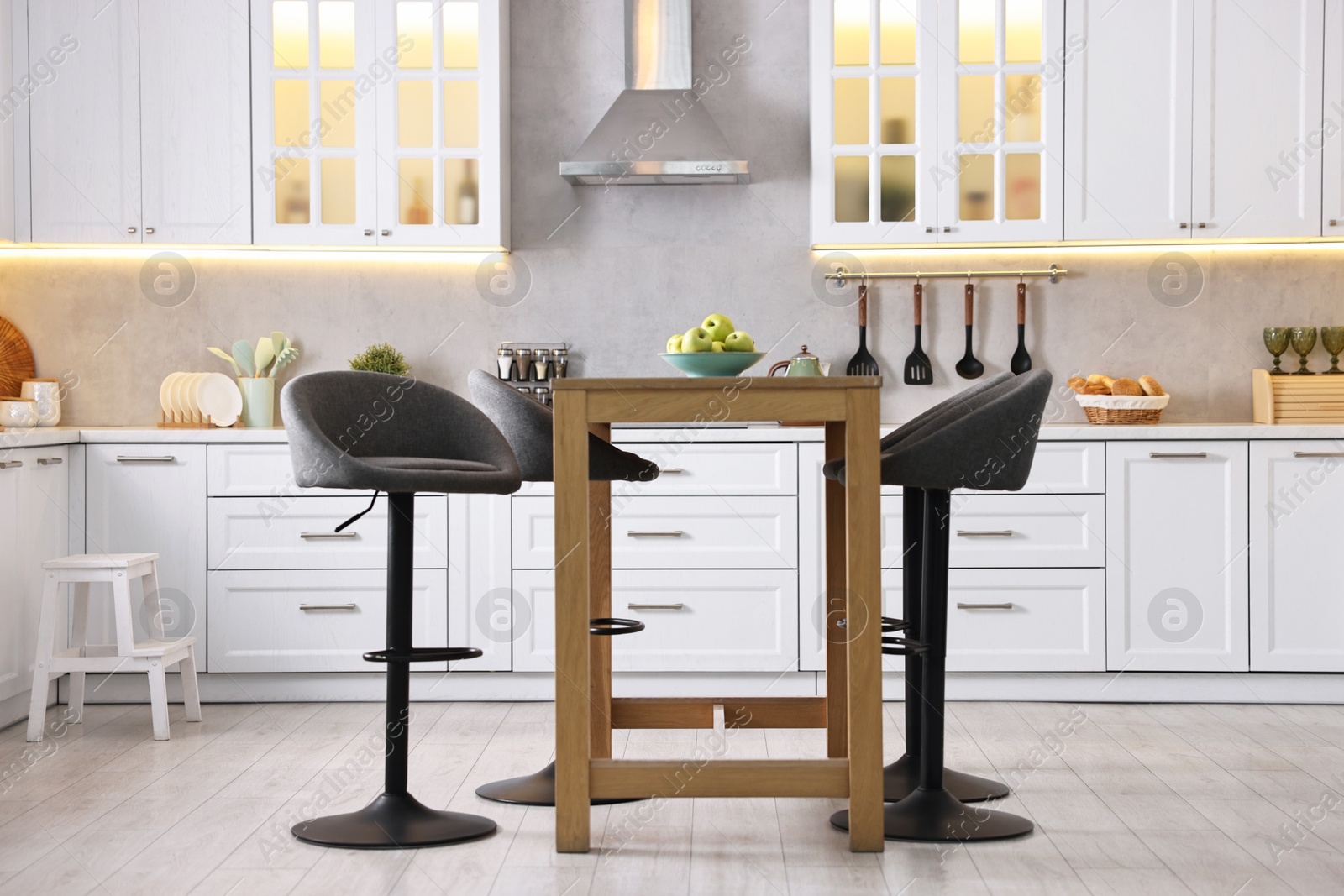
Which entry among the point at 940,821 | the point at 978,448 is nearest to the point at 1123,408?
the point at 978,448

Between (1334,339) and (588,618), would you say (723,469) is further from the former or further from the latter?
(1334,339)

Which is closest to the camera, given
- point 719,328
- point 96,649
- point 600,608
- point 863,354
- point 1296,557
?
point 719,328

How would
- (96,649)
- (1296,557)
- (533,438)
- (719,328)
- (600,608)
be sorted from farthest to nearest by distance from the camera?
(1296,557) < (96,649) < (600,608) < (533,438) < (719,328)

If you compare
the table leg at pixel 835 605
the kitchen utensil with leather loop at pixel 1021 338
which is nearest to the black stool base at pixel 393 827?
the table leg at pixel 835 605

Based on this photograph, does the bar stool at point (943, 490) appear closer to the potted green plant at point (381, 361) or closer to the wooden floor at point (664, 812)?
the wooden floor at point (664, 812)

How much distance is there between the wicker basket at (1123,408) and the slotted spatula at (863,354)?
0.69 metres

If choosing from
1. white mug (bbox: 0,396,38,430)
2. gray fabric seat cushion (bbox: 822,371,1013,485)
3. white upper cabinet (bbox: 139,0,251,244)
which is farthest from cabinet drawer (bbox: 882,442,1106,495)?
white mug (bbox: 0,396,38,430)

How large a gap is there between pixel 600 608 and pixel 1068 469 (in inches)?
64.3

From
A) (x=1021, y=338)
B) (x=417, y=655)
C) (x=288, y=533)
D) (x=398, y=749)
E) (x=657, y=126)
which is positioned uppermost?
(x=657, y=126)

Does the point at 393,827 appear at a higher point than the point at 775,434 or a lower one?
lower

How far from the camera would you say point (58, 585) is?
3.29 metres

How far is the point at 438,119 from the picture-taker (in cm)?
385

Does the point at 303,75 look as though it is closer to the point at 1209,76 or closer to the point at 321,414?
the point at 321,414

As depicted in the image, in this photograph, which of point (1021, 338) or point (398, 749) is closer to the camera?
point (398, 749)
